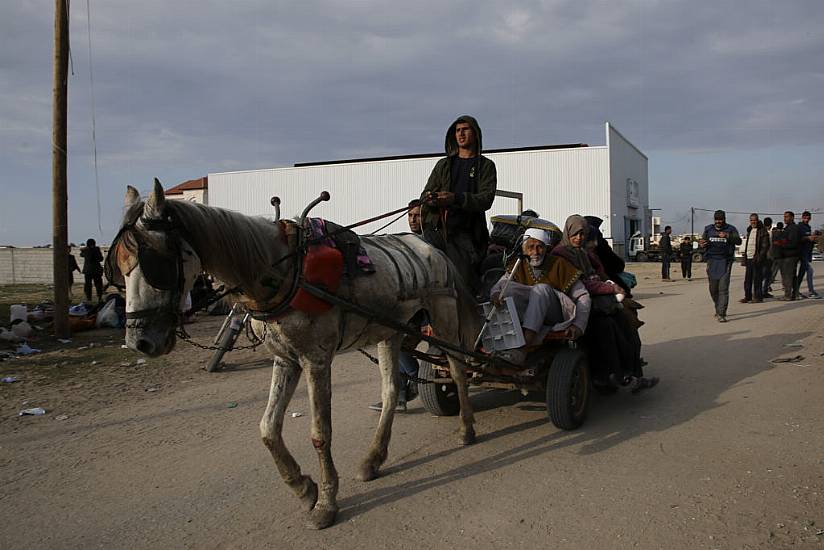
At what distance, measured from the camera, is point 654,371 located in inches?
287

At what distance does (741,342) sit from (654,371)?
250 centimetres

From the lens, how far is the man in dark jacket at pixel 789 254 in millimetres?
13945

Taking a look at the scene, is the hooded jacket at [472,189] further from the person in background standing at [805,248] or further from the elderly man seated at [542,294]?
the person in background standing at [805,248]

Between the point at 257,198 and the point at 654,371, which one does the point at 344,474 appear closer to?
the point at 654,371

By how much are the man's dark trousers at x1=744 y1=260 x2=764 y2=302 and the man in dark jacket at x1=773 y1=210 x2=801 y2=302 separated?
1.66ft

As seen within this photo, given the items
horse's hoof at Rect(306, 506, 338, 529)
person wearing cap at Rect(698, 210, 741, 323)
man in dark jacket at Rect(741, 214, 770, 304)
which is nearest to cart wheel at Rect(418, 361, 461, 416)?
horse's hoof at Rect(306, 506, 338, 529)

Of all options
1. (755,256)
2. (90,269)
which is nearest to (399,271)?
(755,256)

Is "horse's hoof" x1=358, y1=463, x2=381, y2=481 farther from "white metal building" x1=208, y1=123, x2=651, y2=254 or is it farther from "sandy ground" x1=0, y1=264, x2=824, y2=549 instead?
"white metal building" x1=208, y1=123, x2=651, y2=254

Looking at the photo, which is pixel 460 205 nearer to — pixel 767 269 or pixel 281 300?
pixel 281 300

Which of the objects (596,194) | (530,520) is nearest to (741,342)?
(530,520)

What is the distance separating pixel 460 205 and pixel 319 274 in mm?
1695

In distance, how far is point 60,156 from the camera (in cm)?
1080

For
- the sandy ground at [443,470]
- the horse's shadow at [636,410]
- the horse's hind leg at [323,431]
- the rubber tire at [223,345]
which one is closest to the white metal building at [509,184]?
the rubber tire at [223,345]

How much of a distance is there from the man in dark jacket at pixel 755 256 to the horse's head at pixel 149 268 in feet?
45.7
